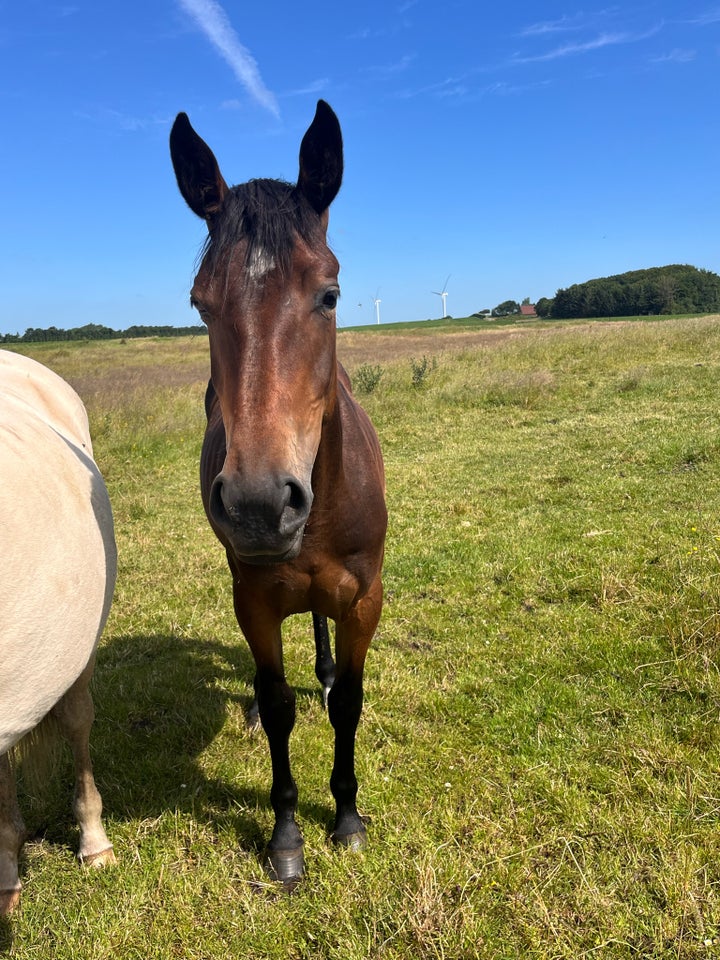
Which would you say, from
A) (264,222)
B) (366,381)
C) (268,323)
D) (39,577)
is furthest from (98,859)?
(366,381)

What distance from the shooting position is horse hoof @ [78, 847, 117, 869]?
246 centimetres

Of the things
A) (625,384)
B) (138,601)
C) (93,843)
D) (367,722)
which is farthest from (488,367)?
(93,843)

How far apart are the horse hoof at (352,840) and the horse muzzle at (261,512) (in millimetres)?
1629

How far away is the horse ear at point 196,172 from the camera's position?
1886 millimetres

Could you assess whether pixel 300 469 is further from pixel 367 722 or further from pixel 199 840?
pixel 367 722

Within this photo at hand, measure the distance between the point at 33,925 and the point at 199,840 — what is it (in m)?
0.66

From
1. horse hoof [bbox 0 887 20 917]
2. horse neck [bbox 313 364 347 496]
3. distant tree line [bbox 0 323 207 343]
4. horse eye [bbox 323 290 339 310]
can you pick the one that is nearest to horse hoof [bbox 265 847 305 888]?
horse hoof [bbox 0 887 20 917]

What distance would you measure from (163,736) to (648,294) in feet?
242

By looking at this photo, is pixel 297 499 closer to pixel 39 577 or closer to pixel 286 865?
pixel 39 577

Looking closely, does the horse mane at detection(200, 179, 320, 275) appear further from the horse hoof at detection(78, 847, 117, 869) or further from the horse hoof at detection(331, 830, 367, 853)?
the horse hoof at detection(78, 847, 117, 869)

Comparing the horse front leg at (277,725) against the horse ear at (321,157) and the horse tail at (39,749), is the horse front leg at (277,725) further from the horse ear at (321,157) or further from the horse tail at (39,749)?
the horse ear at (321,157)

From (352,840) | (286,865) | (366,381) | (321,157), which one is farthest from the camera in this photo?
(366,381)

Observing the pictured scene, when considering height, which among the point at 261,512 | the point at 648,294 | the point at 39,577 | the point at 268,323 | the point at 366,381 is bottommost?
the point at 39,577

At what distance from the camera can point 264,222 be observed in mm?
1717
